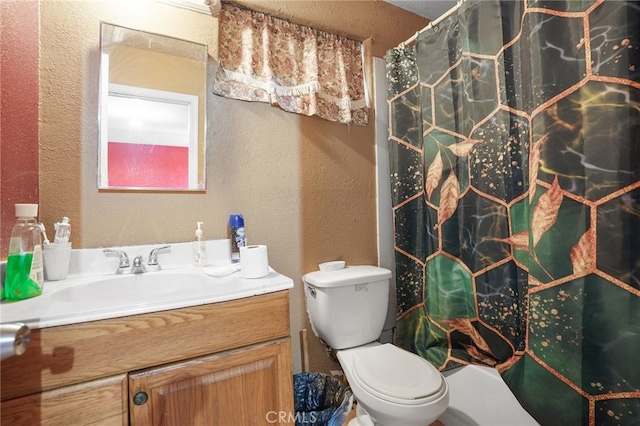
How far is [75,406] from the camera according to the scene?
0.64m

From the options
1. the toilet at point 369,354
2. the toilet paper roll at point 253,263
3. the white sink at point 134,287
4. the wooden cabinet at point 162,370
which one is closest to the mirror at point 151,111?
the white sink at point 134,287

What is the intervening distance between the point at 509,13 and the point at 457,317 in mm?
1308

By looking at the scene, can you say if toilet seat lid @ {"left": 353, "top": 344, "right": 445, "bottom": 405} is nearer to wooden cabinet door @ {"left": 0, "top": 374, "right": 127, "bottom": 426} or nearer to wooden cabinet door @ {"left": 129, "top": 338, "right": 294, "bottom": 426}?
wooden cabinet door @ {"left": 129, "top": 338, "right": 294, "bottom": 426}

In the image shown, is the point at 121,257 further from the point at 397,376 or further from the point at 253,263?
the point at 397,376

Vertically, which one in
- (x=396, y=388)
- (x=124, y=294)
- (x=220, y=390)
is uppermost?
(x=124, y=294)

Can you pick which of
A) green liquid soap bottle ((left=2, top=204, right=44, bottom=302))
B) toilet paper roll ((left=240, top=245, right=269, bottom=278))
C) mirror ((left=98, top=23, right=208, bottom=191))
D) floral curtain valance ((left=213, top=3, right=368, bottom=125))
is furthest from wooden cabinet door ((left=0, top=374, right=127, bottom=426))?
floral curtain valance ((left=213, top=3, right=368, bottom=125))

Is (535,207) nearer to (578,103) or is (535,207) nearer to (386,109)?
(578,103)

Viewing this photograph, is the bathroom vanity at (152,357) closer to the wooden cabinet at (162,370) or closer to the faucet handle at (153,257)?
the wooden cabinet at (162,370)

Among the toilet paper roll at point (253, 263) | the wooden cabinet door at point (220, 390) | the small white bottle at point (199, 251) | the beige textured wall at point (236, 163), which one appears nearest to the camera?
the wooden cabinet door at point (220, 390)

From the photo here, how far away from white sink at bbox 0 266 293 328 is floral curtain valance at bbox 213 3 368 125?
0.86 m

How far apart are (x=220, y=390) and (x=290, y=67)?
1.44 metres

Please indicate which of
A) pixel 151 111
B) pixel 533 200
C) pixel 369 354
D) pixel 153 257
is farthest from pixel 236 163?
pixel 533 200

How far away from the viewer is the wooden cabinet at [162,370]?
62 centimetres

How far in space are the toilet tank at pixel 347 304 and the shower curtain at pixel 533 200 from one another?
0.28 meters
